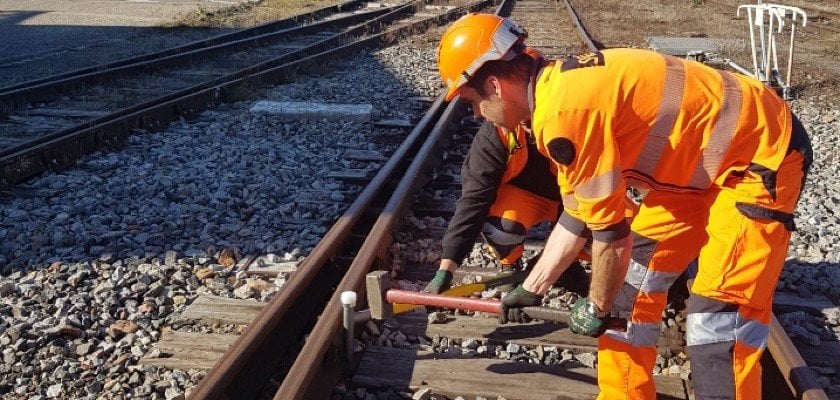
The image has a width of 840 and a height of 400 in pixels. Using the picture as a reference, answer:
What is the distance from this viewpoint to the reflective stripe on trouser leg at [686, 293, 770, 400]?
9.21 feet

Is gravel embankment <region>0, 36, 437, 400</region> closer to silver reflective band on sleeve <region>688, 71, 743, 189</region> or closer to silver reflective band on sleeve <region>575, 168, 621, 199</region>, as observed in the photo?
silver reflective band on sleeve <region>575, 168, 621, 199</region>

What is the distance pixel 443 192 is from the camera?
589 cm

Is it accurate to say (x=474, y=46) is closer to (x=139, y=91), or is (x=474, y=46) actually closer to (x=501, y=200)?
(x=501, y=200)

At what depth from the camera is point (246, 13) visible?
707 inches

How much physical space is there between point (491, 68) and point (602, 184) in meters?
0.55

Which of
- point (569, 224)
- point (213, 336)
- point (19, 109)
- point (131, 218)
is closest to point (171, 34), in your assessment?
point (19, 109)

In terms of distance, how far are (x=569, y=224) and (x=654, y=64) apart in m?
0.60

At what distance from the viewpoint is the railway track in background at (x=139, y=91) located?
6586mm

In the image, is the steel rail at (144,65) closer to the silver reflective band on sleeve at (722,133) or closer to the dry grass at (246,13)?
the dry grass at (246,13)

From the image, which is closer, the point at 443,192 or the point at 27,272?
the point at 27,272

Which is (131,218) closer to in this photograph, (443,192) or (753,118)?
(443,192)

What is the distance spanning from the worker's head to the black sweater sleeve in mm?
940

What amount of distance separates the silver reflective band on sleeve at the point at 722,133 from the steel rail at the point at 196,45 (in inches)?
300

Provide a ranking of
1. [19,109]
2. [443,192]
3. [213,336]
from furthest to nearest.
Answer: [19,109] < [443,192] < [213,336]
